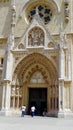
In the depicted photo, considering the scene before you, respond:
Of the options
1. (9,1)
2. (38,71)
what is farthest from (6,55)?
(9,1)

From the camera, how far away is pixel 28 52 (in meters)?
21.2

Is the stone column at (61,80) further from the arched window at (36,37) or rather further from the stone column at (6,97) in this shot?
the stone column at (6,97)

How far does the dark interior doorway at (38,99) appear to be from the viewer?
21.9 meters

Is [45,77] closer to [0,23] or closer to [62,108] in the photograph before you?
[62,108]

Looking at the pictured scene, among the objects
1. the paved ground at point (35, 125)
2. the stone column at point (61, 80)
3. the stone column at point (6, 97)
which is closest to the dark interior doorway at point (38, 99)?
the stone column at point (6, 97)

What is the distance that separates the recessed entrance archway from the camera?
812 inches

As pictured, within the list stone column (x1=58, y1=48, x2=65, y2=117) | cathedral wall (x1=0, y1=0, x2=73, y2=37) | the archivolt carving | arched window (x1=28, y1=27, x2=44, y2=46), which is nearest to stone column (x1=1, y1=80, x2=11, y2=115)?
the archivolt carving

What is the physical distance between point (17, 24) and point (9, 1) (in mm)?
3025

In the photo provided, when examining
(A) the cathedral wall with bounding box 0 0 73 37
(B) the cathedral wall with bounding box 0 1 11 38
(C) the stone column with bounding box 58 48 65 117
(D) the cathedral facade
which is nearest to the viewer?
(C) the stone column with bounding box 58 48 65 117

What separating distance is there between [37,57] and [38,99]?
4251 mm

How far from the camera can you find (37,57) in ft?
69.6

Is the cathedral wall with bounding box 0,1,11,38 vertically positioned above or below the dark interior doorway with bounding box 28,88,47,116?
above

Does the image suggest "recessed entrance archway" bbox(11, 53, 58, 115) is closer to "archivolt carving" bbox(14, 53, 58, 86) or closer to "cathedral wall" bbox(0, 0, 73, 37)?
"archivolt carving" bbox(14, 53, 58, 86)

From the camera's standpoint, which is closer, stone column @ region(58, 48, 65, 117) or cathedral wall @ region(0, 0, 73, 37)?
stone column @ region(58, 48, 65, 117)
